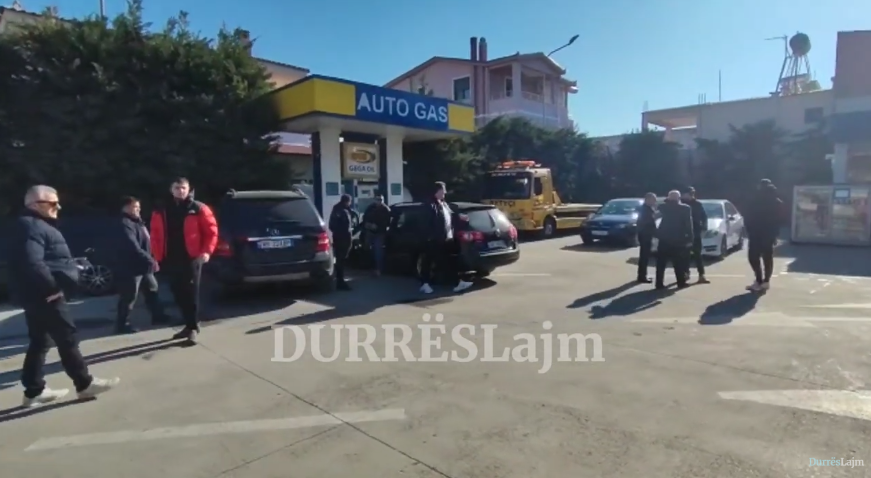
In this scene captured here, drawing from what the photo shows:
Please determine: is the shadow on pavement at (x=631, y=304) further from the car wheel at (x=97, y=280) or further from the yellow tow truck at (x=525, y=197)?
the yellow tow truck at (x=525, y=197)

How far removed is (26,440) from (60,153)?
8224mm

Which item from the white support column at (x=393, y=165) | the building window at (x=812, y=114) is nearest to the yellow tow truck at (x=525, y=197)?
the white support column at (x=393, y=165)

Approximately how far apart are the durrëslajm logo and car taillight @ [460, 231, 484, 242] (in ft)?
8.35

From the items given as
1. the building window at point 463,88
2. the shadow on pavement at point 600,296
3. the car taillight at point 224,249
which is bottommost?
the shadow on pavement at point 600,296

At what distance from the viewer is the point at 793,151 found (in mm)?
28500

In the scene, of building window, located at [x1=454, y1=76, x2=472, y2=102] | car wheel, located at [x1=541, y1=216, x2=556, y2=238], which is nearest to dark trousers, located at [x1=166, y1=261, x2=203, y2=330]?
car wheel, located at [x1=541, y1=216, x2=556, y2=238]

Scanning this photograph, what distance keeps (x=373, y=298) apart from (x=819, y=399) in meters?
6.17

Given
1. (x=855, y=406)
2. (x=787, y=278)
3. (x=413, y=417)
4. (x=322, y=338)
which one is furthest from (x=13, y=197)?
(x=787, y=278)

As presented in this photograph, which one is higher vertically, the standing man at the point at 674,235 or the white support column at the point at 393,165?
the white support column at the point at 393,165

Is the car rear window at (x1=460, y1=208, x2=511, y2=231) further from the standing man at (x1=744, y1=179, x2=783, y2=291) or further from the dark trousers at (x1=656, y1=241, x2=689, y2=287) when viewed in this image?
the standing man at (x1=744, y1=179, x2=783, y2=291)

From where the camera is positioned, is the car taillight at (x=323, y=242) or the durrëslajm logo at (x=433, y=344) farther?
the car taillight at (x=323, y=242)

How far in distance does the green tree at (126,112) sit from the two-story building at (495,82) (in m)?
22.8

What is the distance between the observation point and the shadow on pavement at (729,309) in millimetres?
7180

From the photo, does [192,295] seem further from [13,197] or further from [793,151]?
[793,151]
